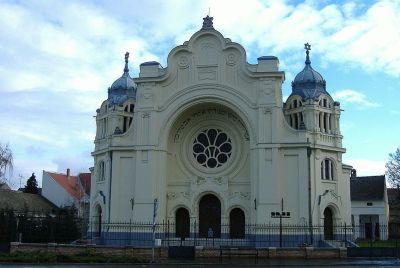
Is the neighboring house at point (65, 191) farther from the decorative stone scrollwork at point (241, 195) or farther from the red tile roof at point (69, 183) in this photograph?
the decorative stone scrollwork at point (241, 195)

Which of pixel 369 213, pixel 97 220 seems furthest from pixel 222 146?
pixel 369 213

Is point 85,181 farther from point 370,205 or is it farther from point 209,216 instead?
point 209,216

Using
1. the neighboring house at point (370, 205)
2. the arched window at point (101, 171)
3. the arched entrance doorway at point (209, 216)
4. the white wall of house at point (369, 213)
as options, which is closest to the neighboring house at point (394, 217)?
the neighboring house at point (370, 205)

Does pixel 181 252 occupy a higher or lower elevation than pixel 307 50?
lower

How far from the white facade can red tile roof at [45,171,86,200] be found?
3119 centimetres

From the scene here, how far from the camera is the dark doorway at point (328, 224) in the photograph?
42.9m

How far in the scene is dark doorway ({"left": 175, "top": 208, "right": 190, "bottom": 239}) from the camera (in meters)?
44.0

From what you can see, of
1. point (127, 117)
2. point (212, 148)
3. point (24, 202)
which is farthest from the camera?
point (24, 202)

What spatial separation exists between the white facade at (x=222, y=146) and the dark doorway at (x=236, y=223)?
55 centimetres

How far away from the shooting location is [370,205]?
75.9 meters

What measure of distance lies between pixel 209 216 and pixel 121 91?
14.3 metres

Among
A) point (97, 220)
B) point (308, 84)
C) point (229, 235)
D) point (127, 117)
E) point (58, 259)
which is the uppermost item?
point (308, 84)

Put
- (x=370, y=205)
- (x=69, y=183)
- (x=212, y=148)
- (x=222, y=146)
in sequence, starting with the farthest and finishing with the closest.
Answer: (x=69, y=183) < (x=370, y=205) < (x=212, y=148) < (x=222, y=146)

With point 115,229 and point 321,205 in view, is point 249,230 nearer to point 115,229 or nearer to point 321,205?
point 321,205
